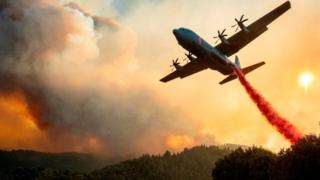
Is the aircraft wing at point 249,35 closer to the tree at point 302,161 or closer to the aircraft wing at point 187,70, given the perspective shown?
the aircraft wing at point 187,70

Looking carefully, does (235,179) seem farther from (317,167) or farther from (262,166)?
(317,167)

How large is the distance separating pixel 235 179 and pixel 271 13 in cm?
3463

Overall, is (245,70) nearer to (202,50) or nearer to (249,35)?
(249,35)

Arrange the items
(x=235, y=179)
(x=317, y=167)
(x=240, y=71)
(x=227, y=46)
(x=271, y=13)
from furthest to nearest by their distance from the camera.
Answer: (x=235, y=179) < (x=240, y=71) < (x=227, y=46) < (x=271, y=13) < (x=317, y=167)

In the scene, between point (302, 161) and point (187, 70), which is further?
point (187, 70)

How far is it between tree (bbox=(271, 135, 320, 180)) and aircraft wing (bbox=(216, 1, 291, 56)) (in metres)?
17.5

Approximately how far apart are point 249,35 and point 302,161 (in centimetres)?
2088

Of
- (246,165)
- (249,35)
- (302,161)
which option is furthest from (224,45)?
(246,165)

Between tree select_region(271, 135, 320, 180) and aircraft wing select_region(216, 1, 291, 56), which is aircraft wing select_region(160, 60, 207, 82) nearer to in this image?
aircraft wing select_region(216, 1, 291, 56)

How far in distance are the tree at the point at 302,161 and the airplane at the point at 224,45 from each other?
16872 millimetres

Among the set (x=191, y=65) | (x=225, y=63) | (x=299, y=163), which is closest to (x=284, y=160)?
(x=299, y=163)

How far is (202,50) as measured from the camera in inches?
2798

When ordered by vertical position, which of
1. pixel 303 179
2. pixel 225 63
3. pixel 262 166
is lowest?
pixel 303 179

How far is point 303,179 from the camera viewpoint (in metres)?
64.1
